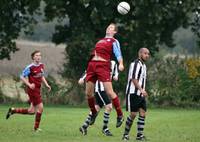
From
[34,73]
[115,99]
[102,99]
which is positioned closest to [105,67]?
[115,99]

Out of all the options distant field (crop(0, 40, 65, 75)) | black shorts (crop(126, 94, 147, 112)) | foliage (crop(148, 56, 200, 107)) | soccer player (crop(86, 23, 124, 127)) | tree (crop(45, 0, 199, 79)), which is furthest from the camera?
distant field (crop(0, 40, 65, 75))

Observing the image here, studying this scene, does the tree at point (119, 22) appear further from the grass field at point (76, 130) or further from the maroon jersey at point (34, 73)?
the maroon jersey at point (34, 73)

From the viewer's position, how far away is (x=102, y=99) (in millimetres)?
20234

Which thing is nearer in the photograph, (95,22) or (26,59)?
(95,22)

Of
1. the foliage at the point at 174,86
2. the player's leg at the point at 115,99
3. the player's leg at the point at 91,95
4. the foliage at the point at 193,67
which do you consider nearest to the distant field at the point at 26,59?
the foliage at the point at 174,86

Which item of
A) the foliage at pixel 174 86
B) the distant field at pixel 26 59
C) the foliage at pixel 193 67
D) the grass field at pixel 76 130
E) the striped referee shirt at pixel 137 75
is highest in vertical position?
the distant field at pixel 26 59

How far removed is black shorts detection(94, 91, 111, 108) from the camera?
20.2 m

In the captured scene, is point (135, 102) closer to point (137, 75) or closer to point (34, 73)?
point (137, 75)

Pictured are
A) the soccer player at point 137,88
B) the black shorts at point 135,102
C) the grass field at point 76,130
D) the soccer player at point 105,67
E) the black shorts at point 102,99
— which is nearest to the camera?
the soccer player at point 137,88

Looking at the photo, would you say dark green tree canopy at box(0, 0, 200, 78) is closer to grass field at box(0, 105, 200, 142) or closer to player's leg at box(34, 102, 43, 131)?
grass field at box(0, 105, 200, 142)

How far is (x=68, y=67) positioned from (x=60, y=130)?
2110cm

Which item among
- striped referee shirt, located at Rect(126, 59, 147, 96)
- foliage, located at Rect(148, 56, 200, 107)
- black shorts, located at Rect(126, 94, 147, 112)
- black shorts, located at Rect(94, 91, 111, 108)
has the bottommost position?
black shorts, located at Rect(126, 94, 147, 112)

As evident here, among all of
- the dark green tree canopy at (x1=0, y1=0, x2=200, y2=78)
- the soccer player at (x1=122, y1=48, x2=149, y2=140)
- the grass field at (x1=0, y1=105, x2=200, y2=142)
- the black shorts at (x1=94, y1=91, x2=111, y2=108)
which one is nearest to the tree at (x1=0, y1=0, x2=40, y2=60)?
the dark green tree canopy at (x1=0, y1=0, x2=200, y2=78)

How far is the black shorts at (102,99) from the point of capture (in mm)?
20172
